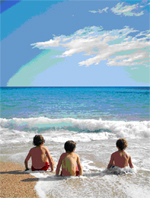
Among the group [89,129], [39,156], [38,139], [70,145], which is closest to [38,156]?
[39,156]

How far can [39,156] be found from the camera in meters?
3.60

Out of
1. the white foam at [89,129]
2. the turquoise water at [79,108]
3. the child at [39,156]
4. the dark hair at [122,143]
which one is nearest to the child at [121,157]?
the dark hair at [122,143]

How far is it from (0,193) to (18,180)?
1.55ft

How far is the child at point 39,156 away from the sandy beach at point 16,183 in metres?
0.27

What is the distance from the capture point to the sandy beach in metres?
2.76

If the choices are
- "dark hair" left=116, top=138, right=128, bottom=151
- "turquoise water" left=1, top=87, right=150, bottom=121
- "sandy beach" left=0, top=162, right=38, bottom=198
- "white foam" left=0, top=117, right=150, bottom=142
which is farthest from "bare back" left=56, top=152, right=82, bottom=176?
"turquoise water" left=1, top=87, right=150, bottom=121

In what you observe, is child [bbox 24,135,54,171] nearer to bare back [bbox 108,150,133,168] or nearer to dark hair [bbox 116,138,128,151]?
bare back [bbox 108,150,133,168]

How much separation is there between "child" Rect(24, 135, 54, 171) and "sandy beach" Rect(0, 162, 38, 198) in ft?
0.89

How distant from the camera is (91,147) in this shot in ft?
18.9

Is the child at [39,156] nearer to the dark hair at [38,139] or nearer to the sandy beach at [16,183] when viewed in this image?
the dark hair at [38,139]

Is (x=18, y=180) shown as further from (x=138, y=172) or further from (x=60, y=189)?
(x=138, y=172)

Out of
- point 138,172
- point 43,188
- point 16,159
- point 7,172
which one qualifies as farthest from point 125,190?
point 16,159

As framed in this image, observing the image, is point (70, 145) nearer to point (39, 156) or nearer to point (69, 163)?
point (69, 163)

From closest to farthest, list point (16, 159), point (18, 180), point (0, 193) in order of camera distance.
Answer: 1. point (0, 193)
2. point (18, 180)
3. point (16, 159)
